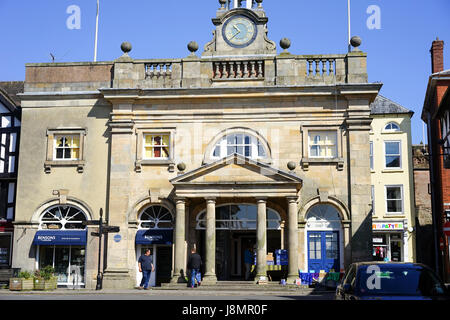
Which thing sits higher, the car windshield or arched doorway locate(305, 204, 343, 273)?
arched doorway locate(305, 204, 343, 273)

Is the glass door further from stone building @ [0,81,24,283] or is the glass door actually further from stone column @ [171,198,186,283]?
stone building @ [0,81,24,283]

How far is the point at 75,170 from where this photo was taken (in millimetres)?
27109

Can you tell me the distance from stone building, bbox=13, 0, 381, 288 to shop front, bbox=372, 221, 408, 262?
13.3 meters

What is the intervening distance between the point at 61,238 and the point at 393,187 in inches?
871

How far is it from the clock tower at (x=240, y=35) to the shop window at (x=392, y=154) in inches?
592

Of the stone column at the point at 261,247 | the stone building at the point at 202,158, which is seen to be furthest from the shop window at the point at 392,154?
the stone column at the point at 261,247

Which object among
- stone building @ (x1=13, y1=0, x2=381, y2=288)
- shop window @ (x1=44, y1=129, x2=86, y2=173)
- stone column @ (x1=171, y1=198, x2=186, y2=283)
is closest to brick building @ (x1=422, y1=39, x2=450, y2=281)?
stone building @ (x1=13, y1=0, x2=381, y2=288)

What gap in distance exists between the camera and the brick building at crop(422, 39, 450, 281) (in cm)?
3359

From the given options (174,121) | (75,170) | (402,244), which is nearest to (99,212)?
(75,170)

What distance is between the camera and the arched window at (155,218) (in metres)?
26.4

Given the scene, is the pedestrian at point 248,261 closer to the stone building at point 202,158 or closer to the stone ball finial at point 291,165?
the stone building at point 202,158

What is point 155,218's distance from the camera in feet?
87.0

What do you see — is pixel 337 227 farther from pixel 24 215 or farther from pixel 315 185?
pixel 24 215
